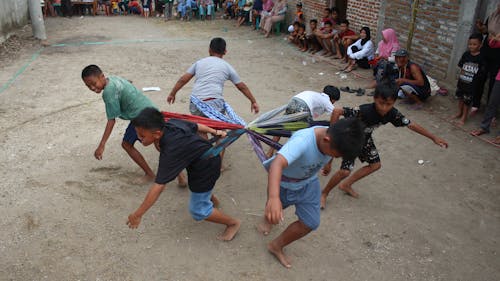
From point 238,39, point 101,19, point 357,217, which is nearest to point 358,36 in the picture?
point 238,39

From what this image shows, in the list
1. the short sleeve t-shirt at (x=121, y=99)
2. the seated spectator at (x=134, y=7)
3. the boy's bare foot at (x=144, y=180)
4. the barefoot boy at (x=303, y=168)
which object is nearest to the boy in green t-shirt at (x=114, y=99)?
the short sleeve t-shirt at (x=121, y=99)

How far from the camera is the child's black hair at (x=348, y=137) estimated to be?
2.33 m

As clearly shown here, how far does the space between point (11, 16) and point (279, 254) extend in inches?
405

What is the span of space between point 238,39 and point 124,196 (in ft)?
26.7

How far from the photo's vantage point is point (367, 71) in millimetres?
8305

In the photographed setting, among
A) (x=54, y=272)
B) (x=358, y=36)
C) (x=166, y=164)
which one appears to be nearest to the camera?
(x=166, y=164)

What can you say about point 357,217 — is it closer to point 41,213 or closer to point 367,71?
point 41,213

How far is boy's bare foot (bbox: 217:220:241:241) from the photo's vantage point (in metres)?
3.48

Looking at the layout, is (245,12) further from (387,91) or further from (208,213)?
(208,213)

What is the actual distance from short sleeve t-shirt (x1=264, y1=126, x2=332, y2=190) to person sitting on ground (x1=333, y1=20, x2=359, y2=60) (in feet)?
21.3

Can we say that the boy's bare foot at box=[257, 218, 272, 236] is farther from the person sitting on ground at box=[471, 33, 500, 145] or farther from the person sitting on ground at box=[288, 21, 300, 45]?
the person sitting on ground at box=[288, 21, 300, 45]

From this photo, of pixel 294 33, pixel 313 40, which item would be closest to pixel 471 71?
pixel 313 40

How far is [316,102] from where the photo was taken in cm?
400

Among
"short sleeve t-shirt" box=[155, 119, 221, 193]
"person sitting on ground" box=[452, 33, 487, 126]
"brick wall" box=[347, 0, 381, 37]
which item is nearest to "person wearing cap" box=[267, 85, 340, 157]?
"short sleeve t-shirt" box=[155, 119, 221, 193]
